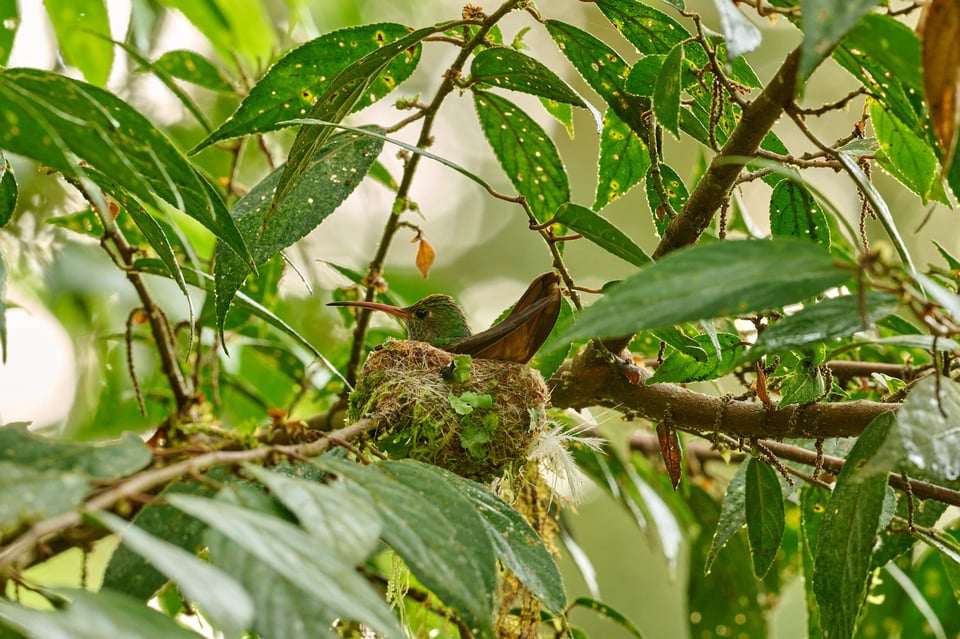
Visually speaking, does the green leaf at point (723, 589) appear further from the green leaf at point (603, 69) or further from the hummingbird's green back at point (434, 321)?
the green leaf at point (603, 69)

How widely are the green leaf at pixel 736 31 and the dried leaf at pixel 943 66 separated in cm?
19

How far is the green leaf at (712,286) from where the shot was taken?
3.00 feet

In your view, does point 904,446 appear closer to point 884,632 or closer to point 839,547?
point 839,547

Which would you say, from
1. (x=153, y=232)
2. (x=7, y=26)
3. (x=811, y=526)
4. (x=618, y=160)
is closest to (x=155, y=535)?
(x=153, y=232)

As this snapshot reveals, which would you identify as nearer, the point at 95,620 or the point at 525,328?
the point at 95,620

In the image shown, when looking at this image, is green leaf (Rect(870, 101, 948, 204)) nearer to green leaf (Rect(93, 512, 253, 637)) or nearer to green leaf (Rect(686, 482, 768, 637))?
green leaf (Rect(93, 512, 253, 637))

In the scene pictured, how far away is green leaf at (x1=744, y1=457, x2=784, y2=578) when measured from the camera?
68.6 inches

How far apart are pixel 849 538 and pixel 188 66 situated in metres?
2.20

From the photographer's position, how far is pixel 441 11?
18.5 ft

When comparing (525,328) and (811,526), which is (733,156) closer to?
(525,328)

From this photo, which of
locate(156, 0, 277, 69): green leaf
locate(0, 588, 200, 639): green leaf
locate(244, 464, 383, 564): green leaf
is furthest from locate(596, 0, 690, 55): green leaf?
locate(156, 0, 277, 69): green leaf

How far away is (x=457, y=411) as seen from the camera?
1888 millimetres

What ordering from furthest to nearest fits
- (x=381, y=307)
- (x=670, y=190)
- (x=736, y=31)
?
1. (x=381, y=307)
2. (x=670, y=190)
3. (x=736, y=31)

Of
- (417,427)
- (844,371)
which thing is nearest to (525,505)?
(417,427)
